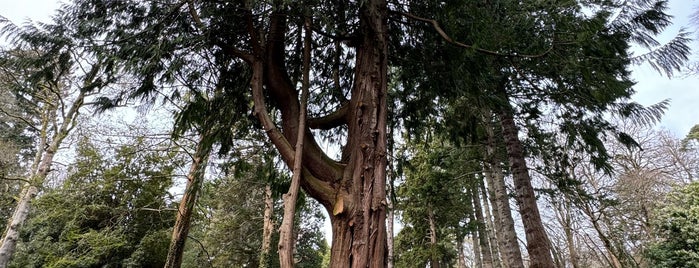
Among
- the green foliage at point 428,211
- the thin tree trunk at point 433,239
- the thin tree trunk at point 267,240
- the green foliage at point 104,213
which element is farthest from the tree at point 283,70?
the thin tree trunk at point 433,239

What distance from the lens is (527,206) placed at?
4543 millimetres

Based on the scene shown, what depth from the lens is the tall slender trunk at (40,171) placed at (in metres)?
6.59

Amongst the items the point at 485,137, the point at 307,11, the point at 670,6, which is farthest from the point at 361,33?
the point at 485,137

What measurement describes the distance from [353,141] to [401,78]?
1.69 m

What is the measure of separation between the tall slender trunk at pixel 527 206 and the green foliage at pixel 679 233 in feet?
12.7

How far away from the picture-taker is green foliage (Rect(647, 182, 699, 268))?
238 inches

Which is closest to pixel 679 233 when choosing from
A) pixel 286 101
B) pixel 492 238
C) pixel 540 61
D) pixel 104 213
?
pixel 492 238

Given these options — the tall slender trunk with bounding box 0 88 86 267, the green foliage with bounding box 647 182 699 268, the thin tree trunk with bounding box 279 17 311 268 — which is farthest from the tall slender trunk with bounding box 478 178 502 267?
the tall slender trunk with bounding box 0 88 86 267

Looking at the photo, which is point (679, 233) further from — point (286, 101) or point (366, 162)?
point (286, 101)

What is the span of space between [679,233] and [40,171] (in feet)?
43.0

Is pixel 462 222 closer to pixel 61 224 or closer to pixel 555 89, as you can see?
pixel 555 89

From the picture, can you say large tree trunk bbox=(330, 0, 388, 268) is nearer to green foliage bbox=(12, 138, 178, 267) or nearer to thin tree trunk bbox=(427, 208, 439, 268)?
green foliage bbox=(12, 138, 178, 267)

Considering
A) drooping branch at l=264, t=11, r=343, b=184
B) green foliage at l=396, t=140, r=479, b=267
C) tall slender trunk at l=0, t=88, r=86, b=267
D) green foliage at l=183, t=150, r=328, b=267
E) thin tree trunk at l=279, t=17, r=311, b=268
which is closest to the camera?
thin tree trunk at l=279, t=17, r=311, b=268

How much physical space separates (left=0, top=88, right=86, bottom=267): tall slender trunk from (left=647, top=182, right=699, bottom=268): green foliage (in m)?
11.0
